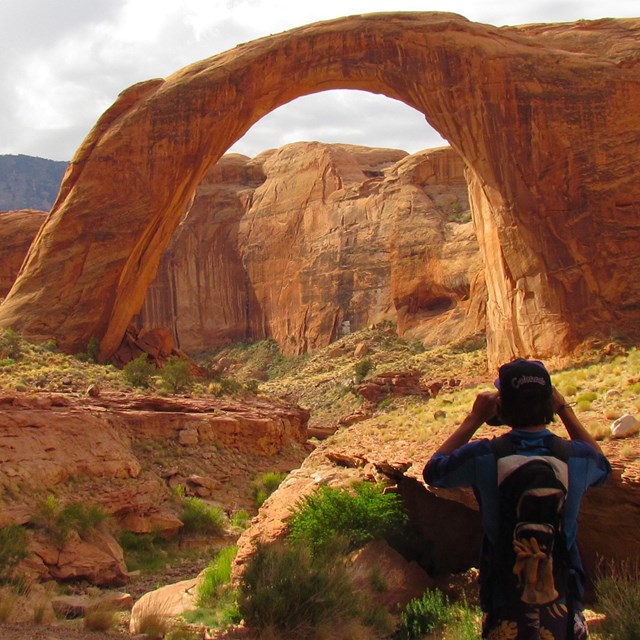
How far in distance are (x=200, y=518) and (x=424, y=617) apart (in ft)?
28.0

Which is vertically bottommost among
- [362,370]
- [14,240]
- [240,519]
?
[240,519]

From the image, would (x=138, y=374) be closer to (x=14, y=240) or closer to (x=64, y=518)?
(x=64, y=518)

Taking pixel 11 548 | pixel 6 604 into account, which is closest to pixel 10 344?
pixel 11 548

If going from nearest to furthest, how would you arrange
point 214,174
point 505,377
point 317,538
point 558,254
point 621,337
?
point 505,377, point 317,538, point 621,337, point 558,254, point 214,174

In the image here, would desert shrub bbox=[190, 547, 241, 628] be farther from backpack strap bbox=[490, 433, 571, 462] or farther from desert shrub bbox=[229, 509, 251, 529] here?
backpack strap bbox=[490, 433, 571, 462]

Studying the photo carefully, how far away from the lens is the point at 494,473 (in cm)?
302

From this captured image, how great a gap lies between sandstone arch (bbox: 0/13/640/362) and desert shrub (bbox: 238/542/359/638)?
11.5 metres

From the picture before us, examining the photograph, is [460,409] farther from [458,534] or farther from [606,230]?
[606,230]

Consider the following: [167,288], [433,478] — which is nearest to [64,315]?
[433,478]

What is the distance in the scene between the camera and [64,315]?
76.3ft

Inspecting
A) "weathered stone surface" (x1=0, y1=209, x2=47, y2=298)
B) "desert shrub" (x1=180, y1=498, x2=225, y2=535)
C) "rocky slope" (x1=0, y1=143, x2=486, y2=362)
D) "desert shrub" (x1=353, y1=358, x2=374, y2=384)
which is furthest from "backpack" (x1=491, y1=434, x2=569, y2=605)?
"weathered stone surface" (x1=0, y1=209, x2=47, y2=298)

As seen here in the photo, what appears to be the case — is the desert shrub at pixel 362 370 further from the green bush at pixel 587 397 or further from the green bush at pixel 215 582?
the green bush at pixel 215 582

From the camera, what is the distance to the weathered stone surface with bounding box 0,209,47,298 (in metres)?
Result: 36.8

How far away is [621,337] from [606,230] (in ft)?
8.15
